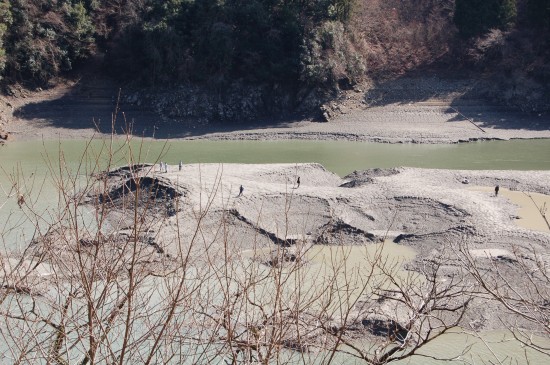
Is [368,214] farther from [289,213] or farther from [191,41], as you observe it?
[191,41]

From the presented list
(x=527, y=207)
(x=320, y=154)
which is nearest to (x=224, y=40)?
(x=320, y=154)

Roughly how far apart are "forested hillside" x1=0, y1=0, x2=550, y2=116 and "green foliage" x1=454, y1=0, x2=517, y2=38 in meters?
0.07

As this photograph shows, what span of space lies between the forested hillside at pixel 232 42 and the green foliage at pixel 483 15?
66 mm

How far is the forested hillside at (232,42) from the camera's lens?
39.0 meters

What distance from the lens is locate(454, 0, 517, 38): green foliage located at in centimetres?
4144

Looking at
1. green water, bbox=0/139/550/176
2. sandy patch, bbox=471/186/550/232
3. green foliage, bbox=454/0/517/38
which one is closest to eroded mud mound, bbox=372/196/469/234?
sandy patch, bbox=471/186/550/232

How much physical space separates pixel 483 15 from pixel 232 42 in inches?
666

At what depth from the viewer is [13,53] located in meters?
38.2

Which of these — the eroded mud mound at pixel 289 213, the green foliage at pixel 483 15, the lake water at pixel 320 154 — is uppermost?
the green foliage at pixel 483 15

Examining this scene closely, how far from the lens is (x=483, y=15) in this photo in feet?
137

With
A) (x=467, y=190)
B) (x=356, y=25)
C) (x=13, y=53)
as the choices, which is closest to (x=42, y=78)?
(x=13, y=53)

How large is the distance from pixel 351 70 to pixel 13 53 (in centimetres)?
2118

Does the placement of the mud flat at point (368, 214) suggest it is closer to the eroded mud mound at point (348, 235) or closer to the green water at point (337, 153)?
the eroded mud mound at point (348, 235)

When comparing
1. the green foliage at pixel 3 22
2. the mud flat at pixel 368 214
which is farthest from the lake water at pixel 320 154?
the green foliage at pixel 3 22
